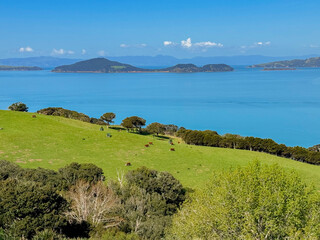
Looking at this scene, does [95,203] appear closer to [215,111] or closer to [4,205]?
[4,205]

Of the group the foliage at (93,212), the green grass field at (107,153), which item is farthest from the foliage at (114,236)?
the green grass field at (107,153)

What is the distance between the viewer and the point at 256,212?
1549 centimetres

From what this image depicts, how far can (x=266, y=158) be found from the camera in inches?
1875

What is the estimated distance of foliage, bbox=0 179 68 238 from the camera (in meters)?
16.7

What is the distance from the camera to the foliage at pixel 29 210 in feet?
54.9

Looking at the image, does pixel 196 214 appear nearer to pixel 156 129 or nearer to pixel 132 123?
pixel 156 129

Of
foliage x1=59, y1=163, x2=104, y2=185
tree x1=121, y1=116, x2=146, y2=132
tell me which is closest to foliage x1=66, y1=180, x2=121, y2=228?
foliage x1=59, y1=163, x2=104, y2=185

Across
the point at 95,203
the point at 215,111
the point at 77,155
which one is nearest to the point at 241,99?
the point at 215,111

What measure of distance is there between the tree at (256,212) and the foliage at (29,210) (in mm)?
7499

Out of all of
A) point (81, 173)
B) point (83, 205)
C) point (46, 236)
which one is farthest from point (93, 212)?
point (81, 173)

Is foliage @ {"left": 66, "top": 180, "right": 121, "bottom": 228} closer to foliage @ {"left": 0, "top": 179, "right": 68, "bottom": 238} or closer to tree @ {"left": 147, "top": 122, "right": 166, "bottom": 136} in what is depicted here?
foliage @ {"left": 0, "top": 179, "right": 68, "bottom": 238}

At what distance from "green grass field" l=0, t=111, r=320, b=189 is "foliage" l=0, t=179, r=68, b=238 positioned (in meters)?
15.7

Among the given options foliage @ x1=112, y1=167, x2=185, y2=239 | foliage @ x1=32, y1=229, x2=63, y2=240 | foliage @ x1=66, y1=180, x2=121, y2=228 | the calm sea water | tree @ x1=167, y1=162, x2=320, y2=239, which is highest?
tree @ x1=167, y1=162, x2=320, y2=239

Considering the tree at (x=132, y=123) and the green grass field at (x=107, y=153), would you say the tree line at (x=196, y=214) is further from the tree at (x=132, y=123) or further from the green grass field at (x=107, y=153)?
the tree at (x=132, y=123)
